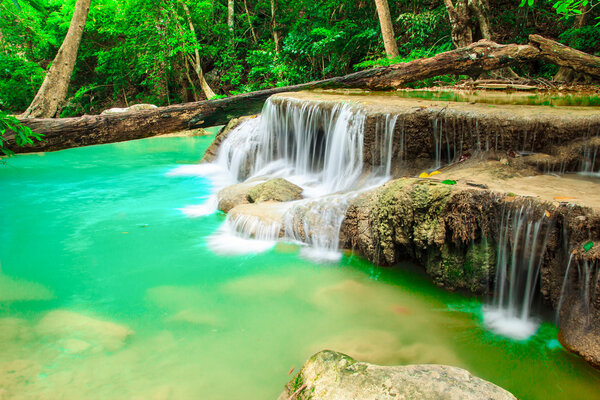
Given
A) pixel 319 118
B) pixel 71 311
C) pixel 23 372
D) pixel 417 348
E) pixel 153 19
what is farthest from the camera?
pixel 153 19

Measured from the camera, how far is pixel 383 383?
7.32 ft

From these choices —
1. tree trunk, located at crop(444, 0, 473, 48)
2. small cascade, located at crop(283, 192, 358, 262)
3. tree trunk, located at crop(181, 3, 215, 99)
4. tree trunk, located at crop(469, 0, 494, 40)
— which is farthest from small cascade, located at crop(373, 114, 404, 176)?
tree trunk, located at crop(181, 3, 215, 99)

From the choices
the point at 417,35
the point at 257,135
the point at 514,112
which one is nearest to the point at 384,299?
the point at 514,112

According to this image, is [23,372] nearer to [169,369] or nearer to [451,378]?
[169,369]

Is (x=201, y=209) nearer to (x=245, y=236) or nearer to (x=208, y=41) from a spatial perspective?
(x=245, y=236)

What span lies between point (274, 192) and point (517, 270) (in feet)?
11.5

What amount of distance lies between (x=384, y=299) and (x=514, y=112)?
2.91 meters

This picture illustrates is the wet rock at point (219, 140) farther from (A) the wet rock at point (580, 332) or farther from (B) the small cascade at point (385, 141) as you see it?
(A) the wet rock at point (580, 332)

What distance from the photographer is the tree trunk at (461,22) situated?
9281 millimetres

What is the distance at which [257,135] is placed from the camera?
345 inches

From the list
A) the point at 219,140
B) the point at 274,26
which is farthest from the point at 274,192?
the point at 274,26

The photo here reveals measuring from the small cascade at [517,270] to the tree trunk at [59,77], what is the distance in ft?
38.5

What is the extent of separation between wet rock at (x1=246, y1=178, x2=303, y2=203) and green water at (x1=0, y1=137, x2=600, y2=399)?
76 centimetres

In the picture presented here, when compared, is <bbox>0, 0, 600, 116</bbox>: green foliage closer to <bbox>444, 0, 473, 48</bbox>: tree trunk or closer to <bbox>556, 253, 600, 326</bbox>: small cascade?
<bbox>444, 0, 473, 48</bbox>: tree trunk
